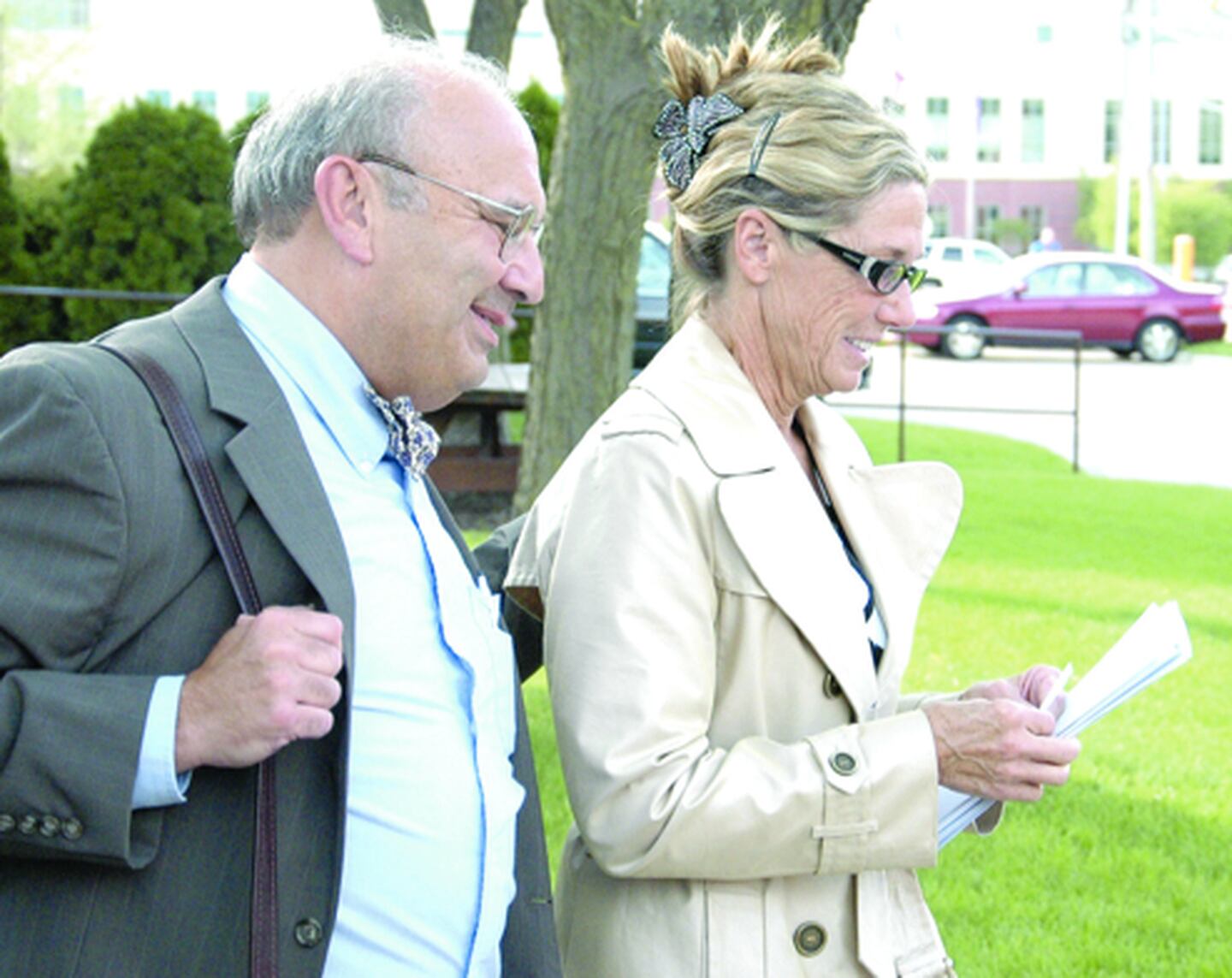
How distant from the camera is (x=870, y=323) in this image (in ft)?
9.27

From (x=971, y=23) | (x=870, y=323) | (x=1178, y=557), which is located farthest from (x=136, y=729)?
(x=971, y=23)

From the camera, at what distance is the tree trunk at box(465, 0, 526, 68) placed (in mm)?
11430

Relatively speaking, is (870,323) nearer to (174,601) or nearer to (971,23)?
(174,601)

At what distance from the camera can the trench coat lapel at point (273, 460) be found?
2.17 metres

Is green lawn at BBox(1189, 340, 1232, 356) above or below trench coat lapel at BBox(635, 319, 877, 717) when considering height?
below

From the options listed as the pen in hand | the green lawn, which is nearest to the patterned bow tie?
the pen in hand

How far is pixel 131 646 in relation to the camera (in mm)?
2100

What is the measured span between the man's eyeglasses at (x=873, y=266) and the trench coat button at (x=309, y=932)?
1.24 metres

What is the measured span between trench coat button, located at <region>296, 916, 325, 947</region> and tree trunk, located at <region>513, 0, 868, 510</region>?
5254 mm

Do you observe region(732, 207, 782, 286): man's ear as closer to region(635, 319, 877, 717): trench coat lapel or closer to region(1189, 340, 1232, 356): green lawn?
region(635, 319, 877, 717): trench coat lapel

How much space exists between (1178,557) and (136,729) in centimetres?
942

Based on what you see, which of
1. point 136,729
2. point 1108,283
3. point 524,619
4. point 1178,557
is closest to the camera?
point 136,729

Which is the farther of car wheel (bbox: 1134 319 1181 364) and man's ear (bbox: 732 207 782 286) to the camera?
car wheel (bbox: 1134 319 1181 364)

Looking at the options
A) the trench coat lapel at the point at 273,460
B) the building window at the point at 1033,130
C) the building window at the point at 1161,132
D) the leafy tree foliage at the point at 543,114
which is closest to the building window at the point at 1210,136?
the building window at the point at 1161,132
